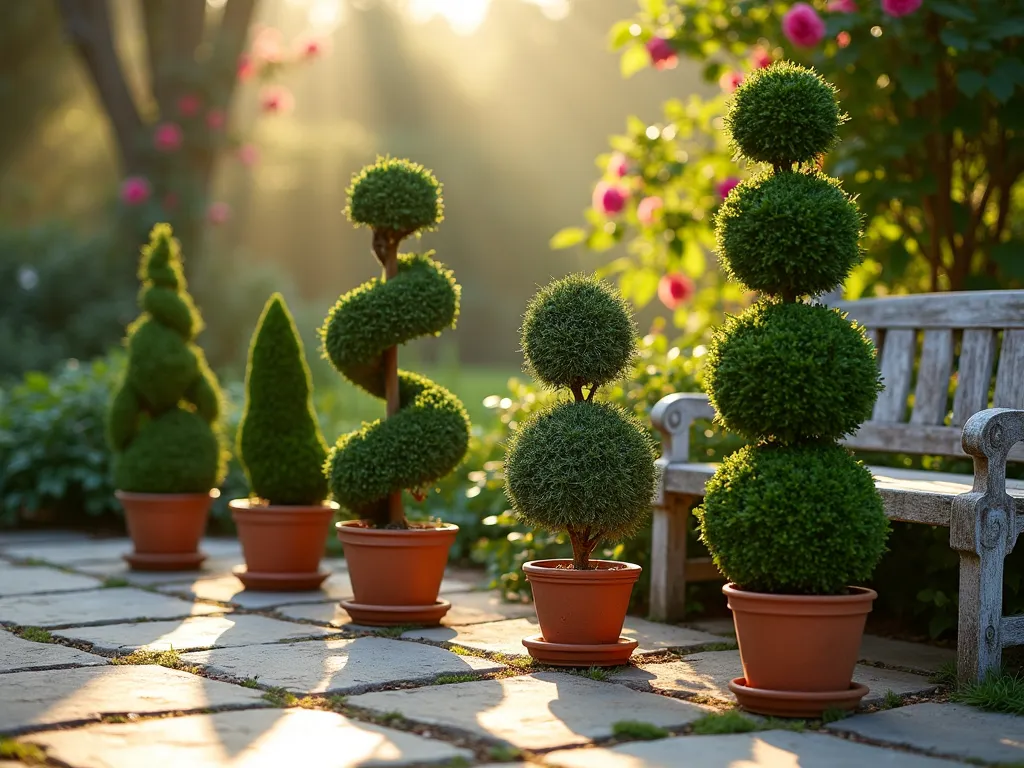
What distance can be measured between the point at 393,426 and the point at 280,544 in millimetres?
1125

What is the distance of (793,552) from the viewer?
333cm

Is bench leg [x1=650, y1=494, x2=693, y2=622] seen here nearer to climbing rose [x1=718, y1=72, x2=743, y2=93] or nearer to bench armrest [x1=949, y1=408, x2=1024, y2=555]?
bench armrest [x1=949, y1=408, x2=1024, y2=555]

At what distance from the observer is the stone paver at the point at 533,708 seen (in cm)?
312

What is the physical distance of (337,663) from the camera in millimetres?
3955

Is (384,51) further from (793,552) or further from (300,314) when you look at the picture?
(793,552)

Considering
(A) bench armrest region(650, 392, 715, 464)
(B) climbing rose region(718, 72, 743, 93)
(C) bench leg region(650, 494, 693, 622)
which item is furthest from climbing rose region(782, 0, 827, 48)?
(C) bench leg region(650, 494, 693, 622)

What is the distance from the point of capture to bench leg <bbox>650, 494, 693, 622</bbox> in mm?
4965

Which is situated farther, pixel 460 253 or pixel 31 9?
pixel 460 253

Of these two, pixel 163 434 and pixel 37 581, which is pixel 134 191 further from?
pixel 37 581

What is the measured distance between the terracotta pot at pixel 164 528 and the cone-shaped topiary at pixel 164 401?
0.20ft

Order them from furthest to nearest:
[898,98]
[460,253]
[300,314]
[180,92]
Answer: [460,253], [300,314], [180,92], [898,98]

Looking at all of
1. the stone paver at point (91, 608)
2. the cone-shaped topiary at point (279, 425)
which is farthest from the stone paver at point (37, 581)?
the cone-shaped topiary at point (279, 425)

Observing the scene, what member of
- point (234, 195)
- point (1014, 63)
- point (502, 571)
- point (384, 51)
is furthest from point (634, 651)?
point (384, 51)

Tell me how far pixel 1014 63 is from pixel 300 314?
13.0 meters
